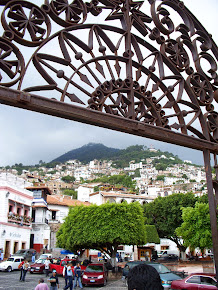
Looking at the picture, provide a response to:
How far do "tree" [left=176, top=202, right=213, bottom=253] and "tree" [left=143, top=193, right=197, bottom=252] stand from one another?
56.2 feet

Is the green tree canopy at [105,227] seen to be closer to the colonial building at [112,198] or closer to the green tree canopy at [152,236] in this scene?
the green tree canopy at [152,236]

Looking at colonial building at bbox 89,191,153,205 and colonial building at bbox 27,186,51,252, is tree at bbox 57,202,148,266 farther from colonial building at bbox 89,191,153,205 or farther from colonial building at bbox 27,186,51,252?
colonial building at bbox 89,191,153,205

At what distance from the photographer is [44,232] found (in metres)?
32.5

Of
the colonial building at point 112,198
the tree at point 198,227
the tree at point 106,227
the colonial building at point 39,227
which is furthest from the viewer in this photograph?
the colonial building at point 112,198

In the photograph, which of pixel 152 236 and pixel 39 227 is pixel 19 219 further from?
pixel 152 236

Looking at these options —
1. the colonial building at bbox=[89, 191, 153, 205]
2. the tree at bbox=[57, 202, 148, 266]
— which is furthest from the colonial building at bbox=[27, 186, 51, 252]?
the colonial building at bbox=[89, 191, 153, 205]

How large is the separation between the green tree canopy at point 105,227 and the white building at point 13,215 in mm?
5887

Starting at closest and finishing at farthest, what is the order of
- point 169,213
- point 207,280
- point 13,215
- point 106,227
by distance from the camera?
point 207,280
point 106,227
point 13,215
point 169,213

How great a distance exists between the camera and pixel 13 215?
2597 centimetres

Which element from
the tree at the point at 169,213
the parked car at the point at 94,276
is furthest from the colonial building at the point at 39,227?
the parked car at the point at 94,276

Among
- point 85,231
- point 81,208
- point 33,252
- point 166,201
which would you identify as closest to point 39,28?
point 85,231

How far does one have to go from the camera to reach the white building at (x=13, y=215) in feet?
80.6

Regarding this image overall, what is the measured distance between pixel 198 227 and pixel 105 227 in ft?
17.7

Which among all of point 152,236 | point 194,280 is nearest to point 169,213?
point 152,236
